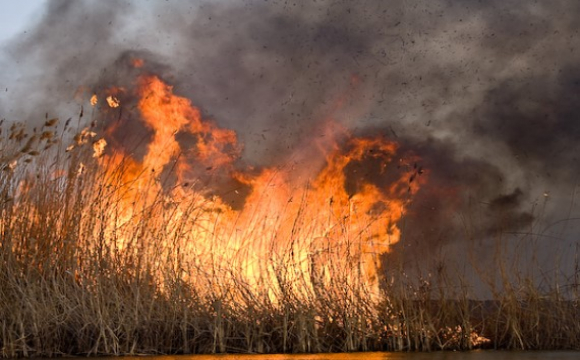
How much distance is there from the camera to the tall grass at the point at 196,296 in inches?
274

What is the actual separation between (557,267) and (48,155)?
5.15 metres

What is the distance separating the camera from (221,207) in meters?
7.98

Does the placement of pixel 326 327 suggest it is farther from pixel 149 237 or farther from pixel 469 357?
pixel 149 237

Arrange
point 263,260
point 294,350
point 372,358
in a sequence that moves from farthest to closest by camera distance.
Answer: point 263,260, point 294,350, point 372,358

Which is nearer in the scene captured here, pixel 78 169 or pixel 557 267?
pixel 557 267

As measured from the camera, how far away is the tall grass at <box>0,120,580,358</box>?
6961 millimetres

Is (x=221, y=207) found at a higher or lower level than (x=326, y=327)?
higher

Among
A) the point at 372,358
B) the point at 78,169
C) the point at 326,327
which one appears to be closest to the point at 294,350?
the point at 326,327

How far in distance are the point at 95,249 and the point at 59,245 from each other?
0.41 meters

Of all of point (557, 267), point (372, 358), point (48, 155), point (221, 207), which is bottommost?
point (372, 358)

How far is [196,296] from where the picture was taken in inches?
284

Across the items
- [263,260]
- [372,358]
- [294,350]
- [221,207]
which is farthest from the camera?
[221,207]

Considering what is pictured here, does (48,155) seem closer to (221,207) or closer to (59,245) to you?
(59,245)

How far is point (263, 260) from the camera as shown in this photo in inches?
295
